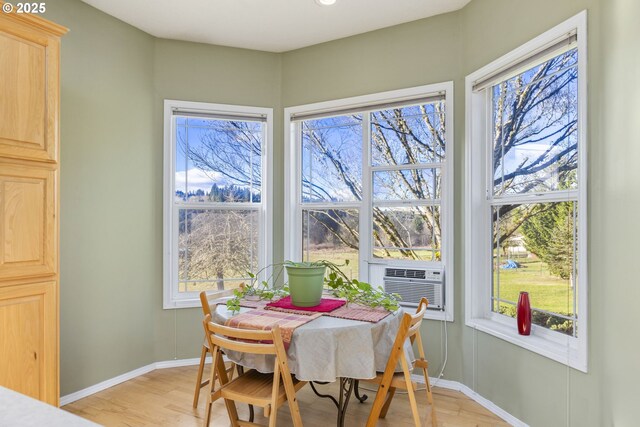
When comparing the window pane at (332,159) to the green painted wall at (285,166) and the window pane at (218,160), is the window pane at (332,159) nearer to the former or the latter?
the green painted wall at (285,166)

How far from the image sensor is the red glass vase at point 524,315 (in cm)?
255

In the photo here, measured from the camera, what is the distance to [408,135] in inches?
134

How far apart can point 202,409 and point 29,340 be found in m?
1.17

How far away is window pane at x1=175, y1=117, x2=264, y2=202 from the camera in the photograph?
3.73m

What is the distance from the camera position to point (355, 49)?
356 centimetres

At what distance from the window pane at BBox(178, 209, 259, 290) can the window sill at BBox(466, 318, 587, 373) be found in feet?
6.77

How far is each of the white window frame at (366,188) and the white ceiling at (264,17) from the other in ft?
1.83

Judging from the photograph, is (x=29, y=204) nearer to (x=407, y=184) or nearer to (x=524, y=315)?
(x=407, y=184)

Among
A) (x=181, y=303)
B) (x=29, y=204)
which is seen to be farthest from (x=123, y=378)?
(x=29, y=204)

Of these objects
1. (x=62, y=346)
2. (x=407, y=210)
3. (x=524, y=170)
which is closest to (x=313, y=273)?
(x=407, y=210)

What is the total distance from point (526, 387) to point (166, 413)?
7.46 ft

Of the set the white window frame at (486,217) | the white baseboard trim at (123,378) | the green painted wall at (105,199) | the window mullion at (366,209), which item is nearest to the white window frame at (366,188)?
the window mullion at (366,209)

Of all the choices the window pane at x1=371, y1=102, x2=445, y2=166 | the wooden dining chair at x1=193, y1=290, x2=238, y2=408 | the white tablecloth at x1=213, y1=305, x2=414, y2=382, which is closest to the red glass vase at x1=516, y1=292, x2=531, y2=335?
the white tablecloth at x1=213, y1=305, x2=414, y2=382

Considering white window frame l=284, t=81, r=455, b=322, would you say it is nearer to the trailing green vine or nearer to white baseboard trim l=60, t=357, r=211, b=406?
the trailing green vine
